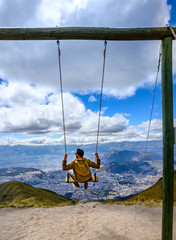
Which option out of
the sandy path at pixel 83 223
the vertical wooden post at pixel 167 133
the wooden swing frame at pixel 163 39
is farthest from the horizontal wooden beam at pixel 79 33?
the sandy path at pixel 83 223

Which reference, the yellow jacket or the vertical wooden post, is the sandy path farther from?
the vertical wooden post

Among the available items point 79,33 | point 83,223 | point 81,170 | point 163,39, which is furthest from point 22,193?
point 163,39

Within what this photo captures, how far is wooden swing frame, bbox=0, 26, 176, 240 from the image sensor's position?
4559mm

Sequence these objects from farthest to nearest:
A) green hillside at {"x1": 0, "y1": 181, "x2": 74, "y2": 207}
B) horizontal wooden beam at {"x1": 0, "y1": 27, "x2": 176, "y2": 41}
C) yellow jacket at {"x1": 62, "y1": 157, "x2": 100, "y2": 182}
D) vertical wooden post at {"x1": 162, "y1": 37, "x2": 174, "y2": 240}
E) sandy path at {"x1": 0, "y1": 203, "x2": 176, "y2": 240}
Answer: green hillside at {"x1": 0, "y1": 181, "x2": 74, "y2": 207}, sandy path at {"x1": 0, "y1": 203, "x2": 176, "y2": 240}, yellow jacket at {"x1": 62, "y1": 157, "x2": 100, "y2": 182}, horizontal wooden beam at {"x1": 0, "y1": 27, "x2": 176, "y2": 41}, vertical wooden post at {"x1": 162, "y1": 37, "x2": 174, "y2": 240}

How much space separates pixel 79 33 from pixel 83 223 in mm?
9032

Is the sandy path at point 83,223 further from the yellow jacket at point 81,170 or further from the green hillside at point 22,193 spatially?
the green hillside at point 22,193

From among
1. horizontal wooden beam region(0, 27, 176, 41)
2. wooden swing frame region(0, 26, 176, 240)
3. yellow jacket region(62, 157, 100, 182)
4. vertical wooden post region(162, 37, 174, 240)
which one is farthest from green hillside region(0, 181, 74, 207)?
horizontal wooden beam region(0, 27, 176, 41)

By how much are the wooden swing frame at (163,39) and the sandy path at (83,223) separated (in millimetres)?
3388

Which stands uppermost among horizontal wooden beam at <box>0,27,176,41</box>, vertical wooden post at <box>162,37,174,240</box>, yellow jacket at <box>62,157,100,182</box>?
horizontal wooden beam at <box>0,27,176,41</box>

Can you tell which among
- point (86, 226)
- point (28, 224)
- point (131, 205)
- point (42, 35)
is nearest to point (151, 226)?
point (86, 226)

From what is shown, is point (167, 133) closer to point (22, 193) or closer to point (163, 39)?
point (163, 39)

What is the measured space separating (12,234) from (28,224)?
4.30 feet

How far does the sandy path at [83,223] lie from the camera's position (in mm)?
7501

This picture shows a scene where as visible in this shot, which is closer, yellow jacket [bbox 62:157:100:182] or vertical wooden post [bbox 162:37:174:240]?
vertical wooden post [bbox 162:37:174:240]
